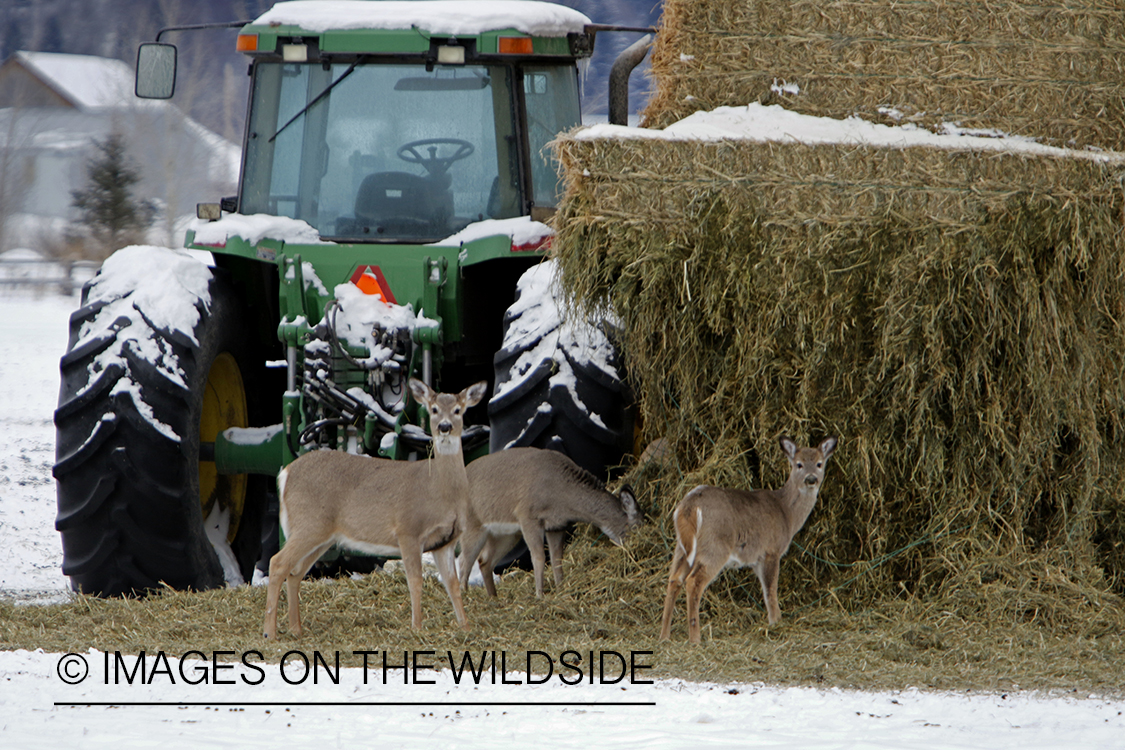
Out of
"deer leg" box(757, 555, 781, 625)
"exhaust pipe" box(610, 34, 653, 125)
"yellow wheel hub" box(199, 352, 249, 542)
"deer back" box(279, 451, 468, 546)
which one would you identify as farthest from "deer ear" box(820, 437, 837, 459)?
"yellow wheel hub" box(199, 352, 249, 542)

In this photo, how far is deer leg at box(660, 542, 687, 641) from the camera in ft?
15.8

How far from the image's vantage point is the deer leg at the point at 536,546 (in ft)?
17.7

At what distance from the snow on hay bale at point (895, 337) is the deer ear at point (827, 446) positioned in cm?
17

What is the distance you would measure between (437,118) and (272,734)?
337cm

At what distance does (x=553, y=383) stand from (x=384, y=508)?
822 millimetres

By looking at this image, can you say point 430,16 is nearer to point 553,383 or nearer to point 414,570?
point 553,383

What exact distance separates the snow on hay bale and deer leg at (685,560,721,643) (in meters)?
0.49

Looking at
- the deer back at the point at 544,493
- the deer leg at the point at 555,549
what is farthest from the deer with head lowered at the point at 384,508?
the deer leg at the point at 555,549

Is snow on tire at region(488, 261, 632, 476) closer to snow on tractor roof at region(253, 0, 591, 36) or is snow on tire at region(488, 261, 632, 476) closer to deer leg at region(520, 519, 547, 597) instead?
deer leg at region(520, 519, 547, 597)

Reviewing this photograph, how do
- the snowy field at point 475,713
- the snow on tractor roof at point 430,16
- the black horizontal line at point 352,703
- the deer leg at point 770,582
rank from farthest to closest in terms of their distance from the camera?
1. the snow on tractor roof at point 430,16
2. the deer leg at point 770,582
3. the black horizontal line at point 352,703
4. the snowy field at point 475,713

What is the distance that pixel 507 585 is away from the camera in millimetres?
5840

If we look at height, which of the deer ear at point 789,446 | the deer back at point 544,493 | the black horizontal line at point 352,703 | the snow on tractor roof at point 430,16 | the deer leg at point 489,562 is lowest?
the deer leg at point 489,562

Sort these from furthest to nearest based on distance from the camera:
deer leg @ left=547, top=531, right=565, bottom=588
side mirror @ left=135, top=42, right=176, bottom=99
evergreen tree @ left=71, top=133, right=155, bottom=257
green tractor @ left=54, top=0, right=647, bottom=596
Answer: evergreen tree @ left=71, top=133, right=155, bottom=257 < side mirror @ left=135, top=42, right=176, bottom=99 < deer leg @ left=547, top=531, right=565, bottom=588 < green tractor @ left=54, top=0, right=647, bottom=596

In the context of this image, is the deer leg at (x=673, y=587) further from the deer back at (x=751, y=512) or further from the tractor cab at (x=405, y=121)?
the tractor cab at (x=405, y=121)
